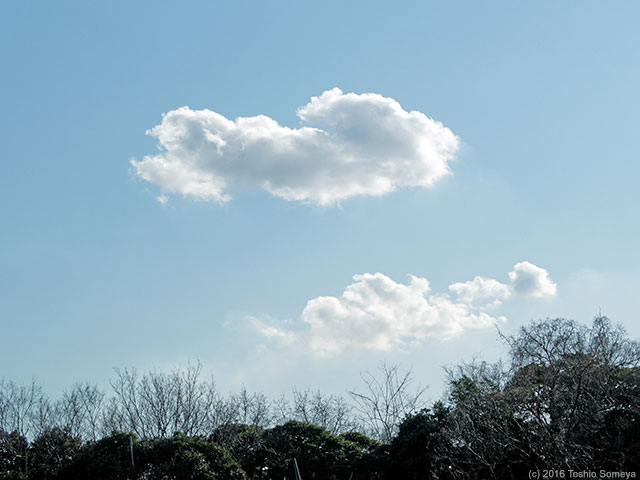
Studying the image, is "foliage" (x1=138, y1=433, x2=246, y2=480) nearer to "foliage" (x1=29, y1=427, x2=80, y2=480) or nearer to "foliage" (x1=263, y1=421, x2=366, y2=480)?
"foliage" (x1=263, y1=421, x2=366, y2=480)

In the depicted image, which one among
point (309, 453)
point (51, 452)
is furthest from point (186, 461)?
point (51, 452)

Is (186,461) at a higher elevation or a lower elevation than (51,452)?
lower

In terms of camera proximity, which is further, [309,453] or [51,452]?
[51,452]

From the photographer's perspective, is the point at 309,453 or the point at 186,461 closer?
the point at 186,461

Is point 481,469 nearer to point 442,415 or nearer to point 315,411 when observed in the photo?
point 442,415

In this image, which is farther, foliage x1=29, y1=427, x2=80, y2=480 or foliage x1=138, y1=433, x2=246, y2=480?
foliage x1=29, y1=427, x2=80, y2=480

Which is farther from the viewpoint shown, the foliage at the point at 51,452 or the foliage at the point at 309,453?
the foliage at the point at 51,452

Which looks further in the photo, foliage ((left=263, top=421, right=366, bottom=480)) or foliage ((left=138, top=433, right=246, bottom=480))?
foliage ((left=263, top=421, right=366, bottom=480))

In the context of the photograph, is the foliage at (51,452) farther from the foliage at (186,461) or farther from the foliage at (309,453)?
the foliage at (309,453)

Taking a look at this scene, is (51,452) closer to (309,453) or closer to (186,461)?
(186,461)

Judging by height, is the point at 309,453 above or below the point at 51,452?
below

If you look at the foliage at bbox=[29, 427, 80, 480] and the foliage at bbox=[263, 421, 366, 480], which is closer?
the foliage at bbox=[263, 421, 366, 480]

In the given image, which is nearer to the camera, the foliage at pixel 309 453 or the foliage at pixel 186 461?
the foliage at pixel 186 461

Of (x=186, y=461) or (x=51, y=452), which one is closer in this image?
(x=186, y=461)
